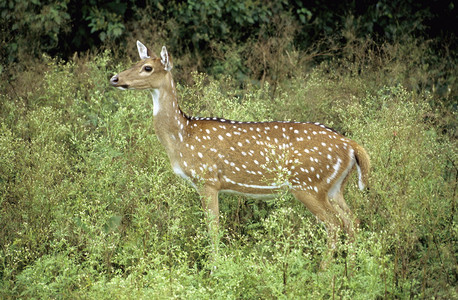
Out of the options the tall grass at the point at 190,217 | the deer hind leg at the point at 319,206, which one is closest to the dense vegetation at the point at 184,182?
the tall grass at the point at 190,217

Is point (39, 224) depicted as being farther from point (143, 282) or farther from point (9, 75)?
point (9, 75)

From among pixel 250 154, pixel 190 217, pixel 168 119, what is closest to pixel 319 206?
pixel 250 154

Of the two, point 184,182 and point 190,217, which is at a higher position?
point 184,182

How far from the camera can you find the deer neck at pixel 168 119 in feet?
21.1

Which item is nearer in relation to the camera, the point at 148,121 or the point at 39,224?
the point at 39,224

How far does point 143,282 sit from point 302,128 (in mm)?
2255

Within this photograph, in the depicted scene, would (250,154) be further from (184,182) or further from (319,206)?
(319,206)

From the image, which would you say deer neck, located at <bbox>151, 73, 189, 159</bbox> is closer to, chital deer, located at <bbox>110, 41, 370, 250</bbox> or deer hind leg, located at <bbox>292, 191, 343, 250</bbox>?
chital deer, located at <bbox>110, 41, 370, 250</bbox>

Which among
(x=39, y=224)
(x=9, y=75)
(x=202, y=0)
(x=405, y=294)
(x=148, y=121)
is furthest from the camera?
(x=202, y=0)

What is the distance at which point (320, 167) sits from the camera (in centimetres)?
611

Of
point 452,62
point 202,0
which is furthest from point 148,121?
point 452,62

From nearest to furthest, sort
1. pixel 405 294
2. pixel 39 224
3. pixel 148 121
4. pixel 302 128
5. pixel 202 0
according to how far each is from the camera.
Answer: pixel 405 294 < pixel 39 224 < pixel 302 128 < pixel 148 121 < pixel 202 0

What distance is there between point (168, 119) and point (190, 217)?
0.98 metres

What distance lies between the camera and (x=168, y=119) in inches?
254
